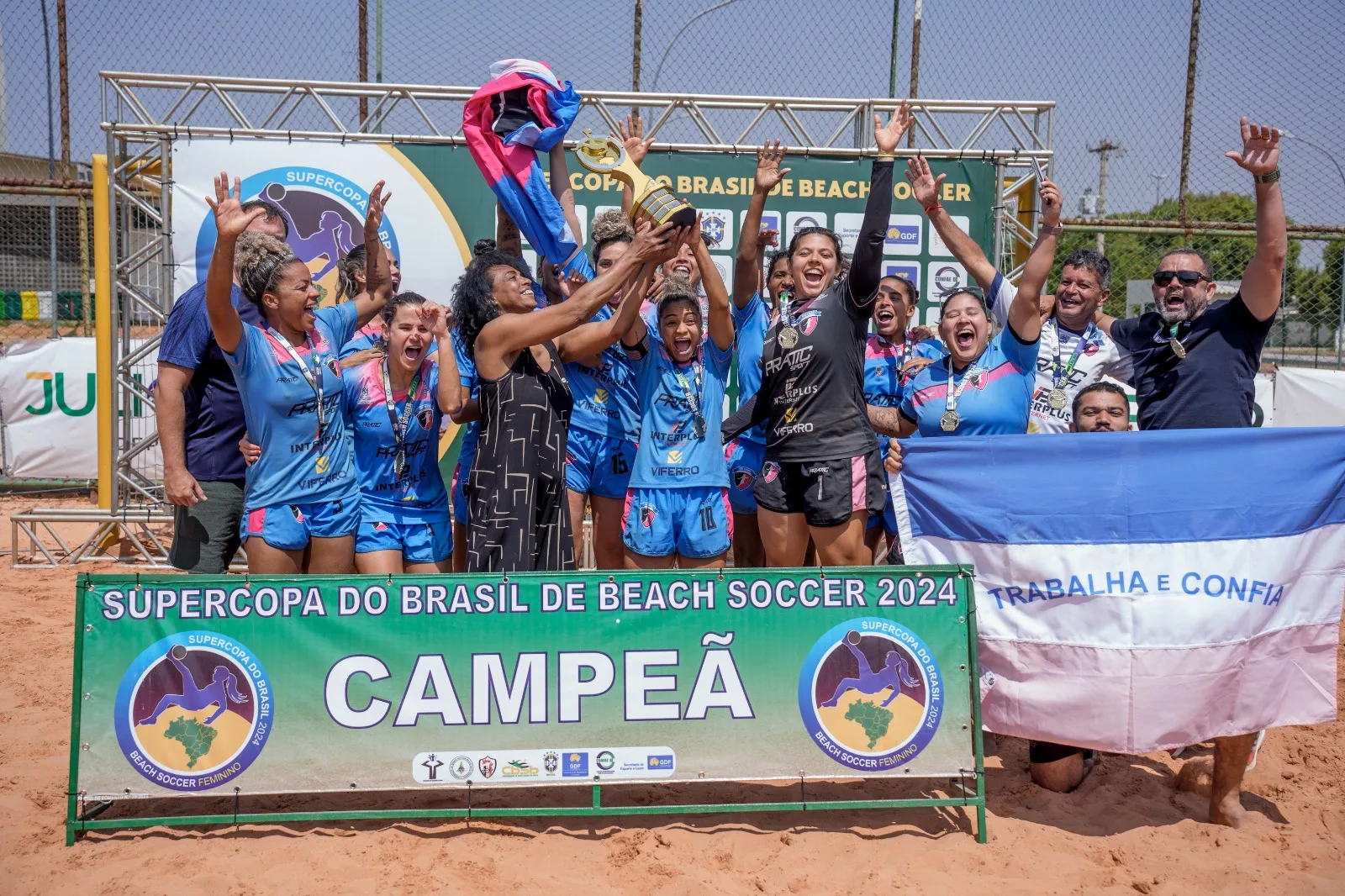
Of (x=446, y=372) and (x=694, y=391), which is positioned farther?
(x=694, y=391)

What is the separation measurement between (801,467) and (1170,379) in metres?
1.63

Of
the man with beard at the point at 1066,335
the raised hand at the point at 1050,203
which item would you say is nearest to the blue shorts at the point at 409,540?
the man with beard at the point at 1066,335

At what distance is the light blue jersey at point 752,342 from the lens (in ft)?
15.9

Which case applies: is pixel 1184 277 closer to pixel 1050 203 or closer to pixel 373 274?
pixel 1050 203

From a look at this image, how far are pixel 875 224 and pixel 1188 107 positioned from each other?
9284 mm

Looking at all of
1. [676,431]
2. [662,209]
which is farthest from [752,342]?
[662,209]

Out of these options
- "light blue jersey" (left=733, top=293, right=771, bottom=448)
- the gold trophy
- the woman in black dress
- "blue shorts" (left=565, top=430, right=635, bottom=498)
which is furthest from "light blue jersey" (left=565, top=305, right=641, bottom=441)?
the gold trophy

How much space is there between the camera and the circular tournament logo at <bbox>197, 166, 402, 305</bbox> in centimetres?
754

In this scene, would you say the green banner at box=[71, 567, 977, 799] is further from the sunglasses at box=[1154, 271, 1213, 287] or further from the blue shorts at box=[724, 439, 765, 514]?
the sunglasses at box=[1154, 271, 1213, 287]

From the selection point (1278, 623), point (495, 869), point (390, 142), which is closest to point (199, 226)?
point (390, 142)

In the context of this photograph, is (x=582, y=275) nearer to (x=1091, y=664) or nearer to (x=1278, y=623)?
(x=1091, y=664)

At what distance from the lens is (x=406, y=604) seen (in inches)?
138

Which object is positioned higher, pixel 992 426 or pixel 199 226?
pixel 199 226

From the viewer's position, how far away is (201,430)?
174 inches
